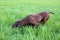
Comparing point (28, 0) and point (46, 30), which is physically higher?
point (46, 30)

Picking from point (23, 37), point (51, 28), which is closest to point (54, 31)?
point (51, 28)

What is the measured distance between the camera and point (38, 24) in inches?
284

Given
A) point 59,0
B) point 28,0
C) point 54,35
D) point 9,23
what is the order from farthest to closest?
1. point 59,0
2. point 28,0
3. point 9,23
4. point 54,35

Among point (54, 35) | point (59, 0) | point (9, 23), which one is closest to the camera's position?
point (54, 35)

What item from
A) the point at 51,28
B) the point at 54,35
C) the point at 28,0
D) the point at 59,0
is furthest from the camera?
the point at 59,0

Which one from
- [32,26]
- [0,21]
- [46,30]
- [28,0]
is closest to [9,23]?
[0,21]

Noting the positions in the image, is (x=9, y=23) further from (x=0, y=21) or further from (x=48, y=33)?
(x=48, y=33)

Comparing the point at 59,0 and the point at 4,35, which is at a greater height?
the point at 4,35

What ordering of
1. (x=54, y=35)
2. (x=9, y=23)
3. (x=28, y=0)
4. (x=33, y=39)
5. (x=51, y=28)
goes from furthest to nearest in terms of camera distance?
(x=28, y=0)
(x=9, y=23)
(x=51, y=28)
(x=54, y=35)
(x=33, y=39)

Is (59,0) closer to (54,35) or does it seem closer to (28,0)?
(28,0)

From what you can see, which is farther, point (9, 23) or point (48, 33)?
point (9, 23)

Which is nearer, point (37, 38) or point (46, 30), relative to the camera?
point (37, 38)

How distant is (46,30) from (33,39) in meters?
0.81

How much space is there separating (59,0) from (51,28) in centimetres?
1318
